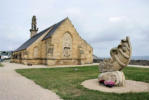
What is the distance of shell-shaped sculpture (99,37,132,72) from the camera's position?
308 inches

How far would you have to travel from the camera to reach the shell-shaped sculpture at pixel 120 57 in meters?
7.82

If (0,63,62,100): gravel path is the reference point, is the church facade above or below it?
above

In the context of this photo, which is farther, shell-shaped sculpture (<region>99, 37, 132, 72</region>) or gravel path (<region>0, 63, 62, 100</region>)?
shell-shaped sculpture (<region>99, 37, 132, 72</region>)

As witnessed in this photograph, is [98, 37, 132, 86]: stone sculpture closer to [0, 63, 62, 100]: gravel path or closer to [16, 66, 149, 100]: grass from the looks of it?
[16, 66, 149, 100]: grass

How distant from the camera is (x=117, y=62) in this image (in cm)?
789

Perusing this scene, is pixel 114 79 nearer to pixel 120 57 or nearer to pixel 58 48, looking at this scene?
pixel 120 57

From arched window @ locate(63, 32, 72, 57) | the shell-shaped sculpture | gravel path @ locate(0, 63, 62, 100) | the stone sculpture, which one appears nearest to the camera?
gravel path @ locate(0, 63, 62, 100)

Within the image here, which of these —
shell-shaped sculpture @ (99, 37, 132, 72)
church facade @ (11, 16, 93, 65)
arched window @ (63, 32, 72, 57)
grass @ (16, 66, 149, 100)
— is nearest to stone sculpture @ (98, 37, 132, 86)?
shell-shaped sculpture @ (99, 37, 132, 72)

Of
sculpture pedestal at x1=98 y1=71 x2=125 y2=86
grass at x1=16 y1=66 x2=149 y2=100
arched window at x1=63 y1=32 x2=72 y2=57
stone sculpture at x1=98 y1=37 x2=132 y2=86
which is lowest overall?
grass at x1=16 y1=66 x2=149 y2=100

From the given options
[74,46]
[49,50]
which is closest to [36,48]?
[49,50]

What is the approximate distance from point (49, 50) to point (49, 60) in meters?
2.08

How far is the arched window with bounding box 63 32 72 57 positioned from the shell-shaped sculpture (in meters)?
20.9

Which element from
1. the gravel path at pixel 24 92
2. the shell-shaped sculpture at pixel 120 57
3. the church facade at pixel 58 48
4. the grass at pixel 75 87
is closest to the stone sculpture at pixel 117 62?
the shell-shaped sculpture at pixel 120 57

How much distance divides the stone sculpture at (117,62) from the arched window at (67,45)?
20.7 meters
